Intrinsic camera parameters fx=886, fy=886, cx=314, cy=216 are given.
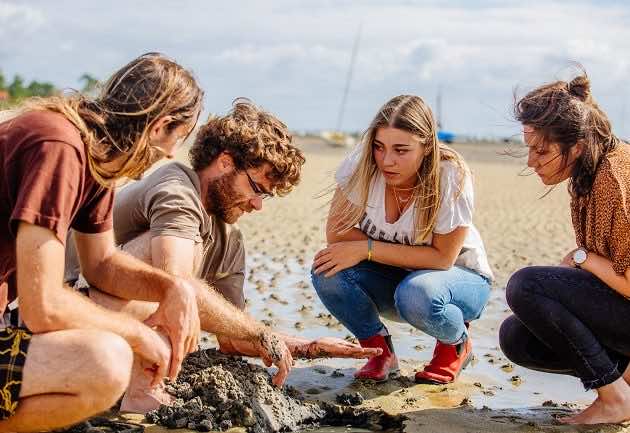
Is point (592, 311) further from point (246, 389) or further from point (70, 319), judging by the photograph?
point (70, 319)

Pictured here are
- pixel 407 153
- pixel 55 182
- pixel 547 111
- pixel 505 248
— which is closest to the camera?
pixel 55 182

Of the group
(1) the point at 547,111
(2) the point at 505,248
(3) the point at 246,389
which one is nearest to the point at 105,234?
(3) the point at 246,389

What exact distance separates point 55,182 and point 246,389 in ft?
5.72

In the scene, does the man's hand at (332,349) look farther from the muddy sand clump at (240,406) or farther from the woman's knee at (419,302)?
the woman's knee at (419,302)

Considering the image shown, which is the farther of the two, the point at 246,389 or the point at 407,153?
the point at 407,153

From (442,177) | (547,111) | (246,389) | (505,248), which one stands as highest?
(547,111)

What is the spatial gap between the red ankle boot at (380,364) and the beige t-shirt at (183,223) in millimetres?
819

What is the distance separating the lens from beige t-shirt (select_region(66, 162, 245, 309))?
4340 mm

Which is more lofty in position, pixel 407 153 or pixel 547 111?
pixel 547 111

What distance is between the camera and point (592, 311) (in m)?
4.47

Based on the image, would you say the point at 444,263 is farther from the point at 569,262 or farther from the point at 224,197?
the point at 224,197

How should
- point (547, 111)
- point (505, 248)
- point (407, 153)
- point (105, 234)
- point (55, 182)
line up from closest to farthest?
point (55, 182) < point (105, 234) < point (547, 111) < point (407, 153) < point (505, 248)

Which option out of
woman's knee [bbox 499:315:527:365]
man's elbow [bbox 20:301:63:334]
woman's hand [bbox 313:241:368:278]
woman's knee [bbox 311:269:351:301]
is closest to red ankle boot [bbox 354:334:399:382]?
woman's knee [bbox 311:269:351:301]

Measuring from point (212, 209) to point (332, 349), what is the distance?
100 centimetres
